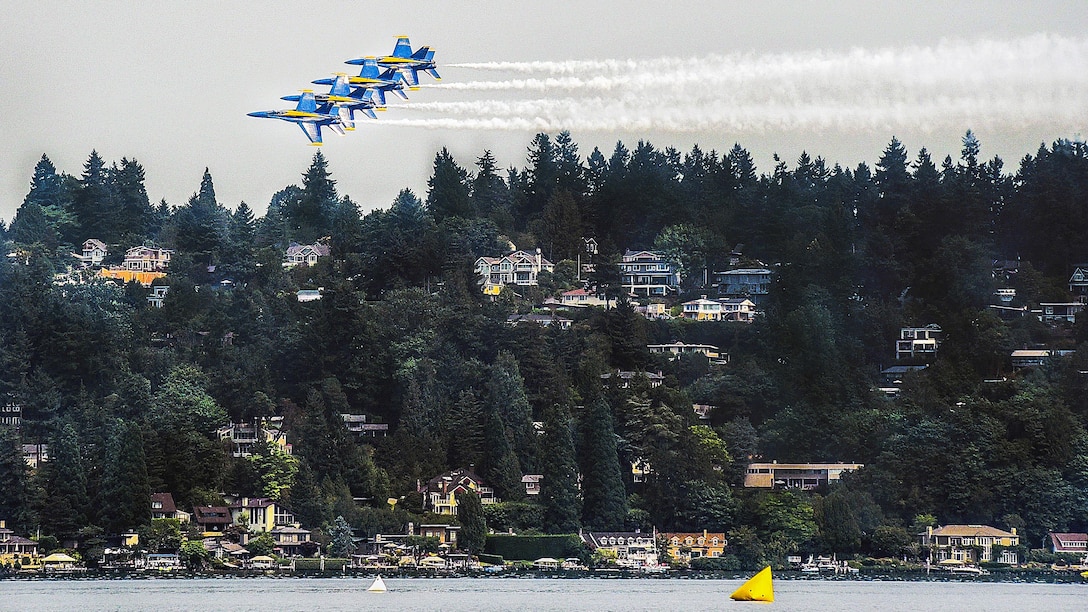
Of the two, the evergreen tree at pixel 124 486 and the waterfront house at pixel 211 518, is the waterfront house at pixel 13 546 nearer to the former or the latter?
the evergreen tree at pixel 124 486

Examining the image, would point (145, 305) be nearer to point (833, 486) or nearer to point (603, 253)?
point (603, 253)

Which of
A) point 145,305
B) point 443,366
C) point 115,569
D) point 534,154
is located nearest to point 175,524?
point 115,569

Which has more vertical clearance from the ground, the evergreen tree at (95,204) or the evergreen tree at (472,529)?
the evergreen tree at (95,204)

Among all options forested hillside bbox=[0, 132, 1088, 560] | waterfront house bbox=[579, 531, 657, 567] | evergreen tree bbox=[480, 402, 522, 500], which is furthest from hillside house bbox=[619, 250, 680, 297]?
waterfront house bbox=[579, 531, 657, 567]

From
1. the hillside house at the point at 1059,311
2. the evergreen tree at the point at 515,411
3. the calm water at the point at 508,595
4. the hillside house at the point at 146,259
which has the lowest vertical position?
the calm water at the point at 508,595

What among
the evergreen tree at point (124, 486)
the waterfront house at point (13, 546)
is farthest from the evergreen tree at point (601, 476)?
the waterfront house at point (13, 546)

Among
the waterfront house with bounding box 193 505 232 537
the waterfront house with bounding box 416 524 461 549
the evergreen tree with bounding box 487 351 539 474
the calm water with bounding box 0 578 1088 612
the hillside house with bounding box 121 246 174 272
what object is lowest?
the calm water with bounding box 0 578 1088 612

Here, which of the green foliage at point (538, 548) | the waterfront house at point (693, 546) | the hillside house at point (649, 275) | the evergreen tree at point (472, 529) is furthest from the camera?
the hillside house at point (649, 275)

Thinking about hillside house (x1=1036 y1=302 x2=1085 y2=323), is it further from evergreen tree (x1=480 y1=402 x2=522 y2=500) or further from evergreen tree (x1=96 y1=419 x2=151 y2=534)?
evergreen tree (x1=96 y1=419 x2=151 y2=534)
